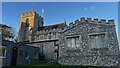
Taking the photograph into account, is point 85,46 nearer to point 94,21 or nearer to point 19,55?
point 94,21

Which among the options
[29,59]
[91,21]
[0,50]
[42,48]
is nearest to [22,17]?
[42,48]

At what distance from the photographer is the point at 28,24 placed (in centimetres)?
5478

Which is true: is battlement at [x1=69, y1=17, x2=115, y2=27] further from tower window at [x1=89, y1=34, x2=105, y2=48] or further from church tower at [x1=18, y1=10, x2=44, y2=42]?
church tower at [x1=18, y1=10, x2=44, y2=42]

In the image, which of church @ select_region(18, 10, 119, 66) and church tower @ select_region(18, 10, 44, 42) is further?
church tower @ select_region(18, 10, 44, 42)

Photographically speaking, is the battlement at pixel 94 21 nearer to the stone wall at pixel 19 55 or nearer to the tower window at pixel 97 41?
the tower window at pixel 97 41

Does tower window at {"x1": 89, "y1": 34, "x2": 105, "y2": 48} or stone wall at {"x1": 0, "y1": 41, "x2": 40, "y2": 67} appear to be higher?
tower window at {"x1": 89, "y1": 34, "x2": 105, "y2": 48}

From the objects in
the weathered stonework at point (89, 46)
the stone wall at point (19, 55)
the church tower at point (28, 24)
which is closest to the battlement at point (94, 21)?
the weathered stonework at point (89, 46)

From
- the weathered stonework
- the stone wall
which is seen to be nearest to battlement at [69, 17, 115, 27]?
the weathered stonework

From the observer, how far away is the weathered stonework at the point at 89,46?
23391 millimetres

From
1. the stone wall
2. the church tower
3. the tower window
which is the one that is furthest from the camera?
the church tower

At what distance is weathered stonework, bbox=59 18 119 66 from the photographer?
921 inches

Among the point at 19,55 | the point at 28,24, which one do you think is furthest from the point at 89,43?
the point at 28,24

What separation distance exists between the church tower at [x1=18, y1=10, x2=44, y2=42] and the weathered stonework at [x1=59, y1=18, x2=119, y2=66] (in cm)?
2615

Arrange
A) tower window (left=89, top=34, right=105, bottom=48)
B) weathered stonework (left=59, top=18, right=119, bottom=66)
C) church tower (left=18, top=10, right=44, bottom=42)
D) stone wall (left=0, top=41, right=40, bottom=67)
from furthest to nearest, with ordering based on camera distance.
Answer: church tower (left=18, top=10, right=44, bottom=42) < stone wall (left=0, top=41, right=40, bottom=67) < tower window (left=89, top=34, right=105, bottom=48) < weathered stonework (left=59, top=18, right=119, bottom=66)
